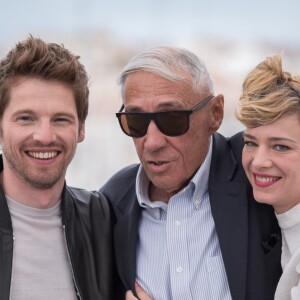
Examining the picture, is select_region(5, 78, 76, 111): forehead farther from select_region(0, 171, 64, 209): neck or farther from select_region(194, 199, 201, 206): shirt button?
select_region(194, 199, 201, 206): shirt button

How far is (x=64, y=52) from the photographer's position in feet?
7.90

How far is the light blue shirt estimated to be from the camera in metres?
2.19

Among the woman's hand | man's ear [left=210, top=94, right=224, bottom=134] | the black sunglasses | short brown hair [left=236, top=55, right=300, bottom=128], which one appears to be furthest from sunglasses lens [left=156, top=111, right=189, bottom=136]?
the woman's hand

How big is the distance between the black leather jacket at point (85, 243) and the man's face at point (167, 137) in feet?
0.99

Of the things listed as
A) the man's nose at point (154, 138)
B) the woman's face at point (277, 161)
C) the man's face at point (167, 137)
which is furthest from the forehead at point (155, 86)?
the woman's face at point (277, 161)

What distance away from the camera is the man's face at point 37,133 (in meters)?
2.22

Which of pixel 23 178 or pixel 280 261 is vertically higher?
pixel 23 178

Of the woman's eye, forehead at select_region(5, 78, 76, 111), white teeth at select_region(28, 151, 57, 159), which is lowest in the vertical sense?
the woman's eye

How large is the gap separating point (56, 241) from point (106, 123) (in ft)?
21.9

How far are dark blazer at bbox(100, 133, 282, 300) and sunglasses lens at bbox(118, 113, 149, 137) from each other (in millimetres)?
300

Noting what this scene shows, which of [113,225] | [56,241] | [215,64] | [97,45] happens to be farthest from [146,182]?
[97,45]

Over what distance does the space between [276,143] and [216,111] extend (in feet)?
1.57

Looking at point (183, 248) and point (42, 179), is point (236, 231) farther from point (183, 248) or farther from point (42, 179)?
point (42, 179)

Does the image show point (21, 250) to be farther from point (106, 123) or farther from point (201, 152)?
point (106, 123)
